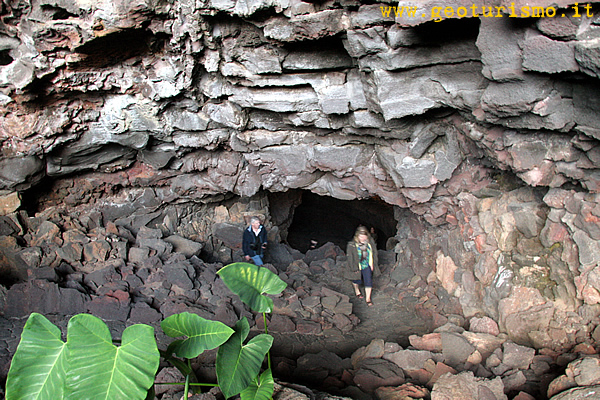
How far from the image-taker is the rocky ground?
418cm

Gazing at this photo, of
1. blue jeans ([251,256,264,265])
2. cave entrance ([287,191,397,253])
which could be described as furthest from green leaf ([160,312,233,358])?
cave entrance ([287,191,397,253])

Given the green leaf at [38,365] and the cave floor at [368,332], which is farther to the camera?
the cave floor at [368,332]

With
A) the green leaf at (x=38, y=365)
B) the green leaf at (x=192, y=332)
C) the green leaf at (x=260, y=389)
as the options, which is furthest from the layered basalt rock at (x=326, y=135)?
the green leaf at (x=38, y=365)

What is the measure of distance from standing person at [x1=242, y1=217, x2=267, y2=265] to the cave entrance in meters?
4.64

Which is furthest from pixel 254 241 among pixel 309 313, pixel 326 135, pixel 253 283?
pixel 253 283

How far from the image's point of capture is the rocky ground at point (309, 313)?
4184 millimetres

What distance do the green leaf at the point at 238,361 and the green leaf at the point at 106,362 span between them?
621 millimetres

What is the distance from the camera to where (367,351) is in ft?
17.3

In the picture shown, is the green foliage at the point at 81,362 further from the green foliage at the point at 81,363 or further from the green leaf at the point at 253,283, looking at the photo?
the green leaf at the point at 253,283

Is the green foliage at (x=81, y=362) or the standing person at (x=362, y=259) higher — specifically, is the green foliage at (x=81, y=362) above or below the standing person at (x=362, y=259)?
above

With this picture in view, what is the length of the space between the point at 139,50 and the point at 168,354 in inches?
185

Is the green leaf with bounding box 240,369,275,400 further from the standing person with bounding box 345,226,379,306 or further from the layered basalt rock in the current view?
the standing person with bounding box 345,226,379,306

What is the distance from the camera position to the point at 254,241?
805 cm

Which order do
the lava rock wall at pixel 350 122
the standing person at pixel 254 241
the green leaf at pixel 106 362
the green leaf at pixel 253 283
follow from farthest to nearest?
the standing person at pixel 254 241 → the lava rock wall at pixel 350 122 → the green leaf at pixel 253 283 → the green leaf at pixel 106 362
